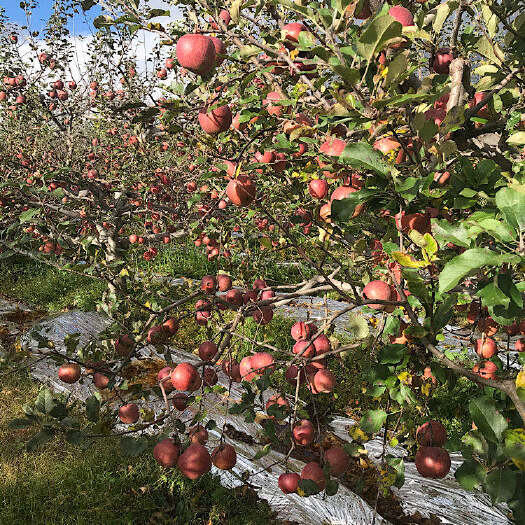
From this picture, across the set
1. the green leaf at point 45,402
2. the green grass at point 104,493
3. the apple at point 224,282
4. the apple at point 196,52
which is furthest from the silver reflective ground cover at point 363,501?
the apple at point 196,52

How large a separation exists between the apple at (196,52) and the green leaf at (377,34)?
1.77 ft

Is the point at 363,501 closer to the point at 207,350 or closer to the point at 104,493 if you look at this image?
the point at 104,493

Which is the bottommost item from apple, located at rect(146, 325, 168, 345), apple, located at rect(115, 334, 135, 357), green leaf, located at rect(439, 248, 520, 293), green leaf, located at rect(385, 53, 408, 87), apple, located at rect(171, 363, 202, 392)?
apple, located at rect(115, 334, 135, 357)

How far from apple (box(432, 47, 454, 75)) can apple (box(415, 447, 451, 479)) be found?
1143 millimetres

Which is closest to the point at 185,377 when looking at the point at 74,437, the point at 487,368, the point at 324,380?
the point at 74,437

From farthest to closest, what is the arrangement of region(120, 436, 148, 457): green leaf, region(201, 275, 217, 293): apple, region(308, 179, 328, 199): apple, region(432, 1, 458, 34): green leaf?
region(201, 275, 217, 293): apple < region(308, 179, 328, 199): apple < region(120, 436, 148, 457): green leaf < region(432, 1, 458, 34): green leaf

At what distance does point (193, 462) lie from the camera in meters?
1.16

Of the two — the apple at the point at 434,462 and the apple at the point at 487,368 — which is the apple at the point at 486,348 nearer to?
the apple at the point at 487,368

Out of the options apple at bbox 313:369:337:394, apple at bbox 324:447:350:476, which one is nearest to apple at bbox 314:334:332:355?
apple at bbox 313:369:337:394

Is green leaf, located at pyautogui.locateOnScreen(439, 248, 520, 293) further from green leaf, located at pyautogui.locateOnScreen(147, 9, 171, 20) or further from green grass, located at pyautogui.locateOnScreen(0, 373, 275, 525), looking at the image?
green grass, located at pyautogui.locateOnScreen(0, 373, 275, 525)

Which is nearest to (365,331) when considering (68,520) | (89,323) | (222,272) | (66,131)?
(222,272)

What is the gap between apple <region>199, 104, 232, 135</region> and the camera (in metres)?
1.20

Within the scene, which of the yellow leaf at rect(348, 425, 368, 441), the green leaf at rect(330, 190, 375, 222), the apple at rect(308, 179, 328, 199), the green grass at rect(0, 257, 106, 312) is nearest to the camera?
the green leaf at rect(330, 190, 375, 222)

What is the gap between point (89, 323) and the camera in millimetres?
5492
